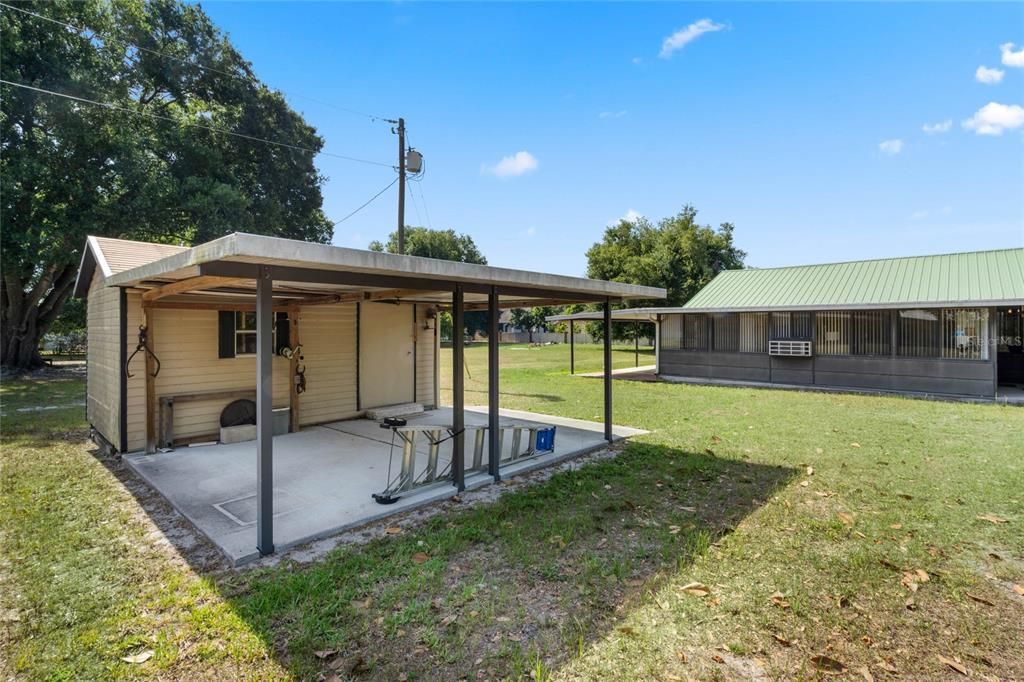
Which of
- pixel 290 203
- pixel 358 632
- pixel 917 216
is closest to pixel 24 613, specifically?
pixel 358 632

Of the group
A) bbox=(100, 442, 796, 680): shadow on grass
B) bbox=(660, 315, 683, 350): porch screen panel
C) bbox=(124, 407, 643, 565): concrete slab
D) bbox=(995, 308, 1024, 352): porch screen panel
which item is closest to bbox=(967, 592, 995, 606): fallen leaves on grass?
bbox=(100, 442, 796, 680): shadow on grass

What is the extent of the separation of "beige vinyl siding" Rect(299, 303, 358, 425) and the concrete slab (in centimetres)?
37

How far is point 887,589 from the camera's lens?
2.98m

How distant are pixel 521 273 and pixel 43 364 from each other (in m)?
20.0

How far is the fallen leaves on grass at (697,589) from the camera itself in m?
2.93

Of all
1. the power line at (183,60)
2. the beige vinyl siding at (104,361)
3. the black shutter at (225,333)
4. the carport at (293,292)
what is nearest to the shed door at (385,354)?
the carport at (293,292)

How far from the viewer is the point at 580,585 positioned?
9.97 feet

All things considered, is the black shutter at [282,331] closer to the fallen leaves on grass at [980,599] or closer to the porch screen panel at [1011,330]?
the fallen leaves on grass at [980,599]

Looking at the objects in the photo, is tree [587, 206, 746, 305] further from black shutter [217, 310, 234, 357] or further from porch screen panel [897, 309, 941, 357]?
black shutter [217, 310, 234, 357]

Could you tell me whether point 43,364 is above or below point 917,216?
below

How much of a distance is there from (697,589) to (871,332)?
1233 cm

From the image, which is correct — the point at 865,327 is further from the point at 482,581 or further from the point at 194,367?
the point at 194,367

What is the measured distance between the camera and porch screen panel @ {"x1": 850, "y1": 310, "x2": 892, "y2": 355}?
1212cm

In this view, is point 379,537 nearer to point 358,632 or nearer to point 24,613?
point 358,632
